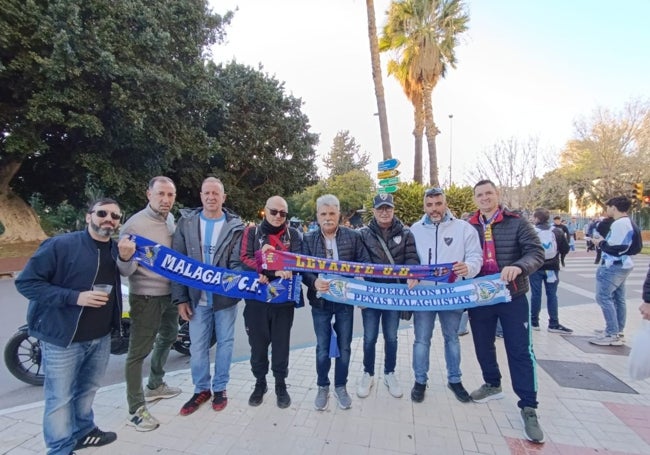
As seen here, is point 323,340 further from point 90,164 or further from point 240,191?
point 240,191

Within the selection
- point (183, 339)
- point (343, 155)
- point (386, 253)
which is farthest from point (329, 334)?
point (343, 155)

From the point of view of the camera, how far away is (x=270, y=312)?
3.29m

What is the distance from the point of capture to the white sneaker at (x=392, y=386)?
349 centimetres

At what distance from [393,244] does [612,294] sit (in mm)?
3941

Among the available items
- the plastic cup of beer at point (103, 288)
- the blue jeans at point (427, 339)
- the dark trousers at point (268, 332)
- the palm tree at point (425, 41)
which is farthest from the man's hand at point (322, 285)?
the palm tree at point (425, 41)

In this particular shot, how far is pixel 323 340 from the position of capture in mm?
3354

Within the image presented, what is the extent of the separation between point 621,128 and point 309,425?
35260 millimetres

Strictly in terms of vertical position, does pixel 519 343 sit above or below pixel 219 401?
above

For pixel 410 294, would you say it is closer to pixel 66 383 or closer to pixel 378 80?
pixel 66 383

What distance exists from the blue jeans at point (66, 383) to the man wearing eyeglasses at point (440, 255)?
2.84m

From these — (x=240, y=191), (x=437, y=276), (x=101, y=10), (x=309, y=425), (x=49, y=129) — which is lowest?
(x=309, y=425)

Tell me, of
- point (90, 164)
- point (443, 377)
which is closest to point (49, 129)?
point (90, 164)

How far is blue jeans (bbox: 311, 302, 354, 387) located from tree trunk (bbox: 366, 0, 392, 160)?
9370 mm

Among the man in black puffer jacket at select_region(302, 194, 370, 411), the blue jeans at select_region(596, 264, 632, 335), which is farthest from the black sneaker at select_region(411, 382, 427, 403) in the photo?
the blue jeans at select_region(596, 264, 632, 335)
